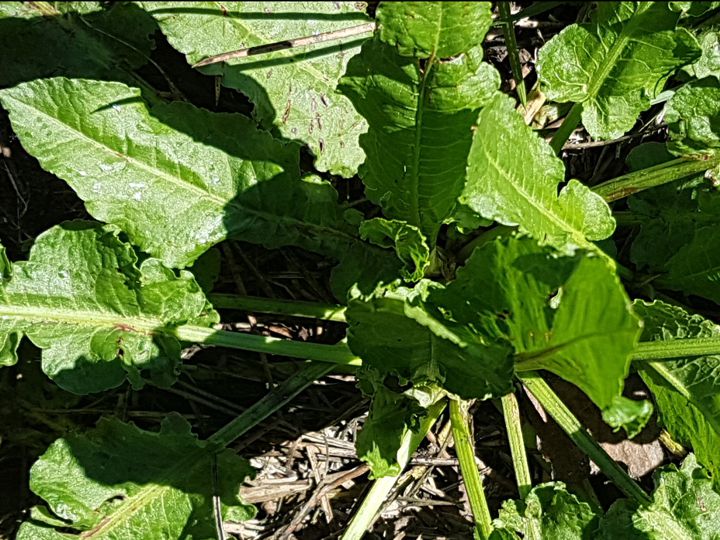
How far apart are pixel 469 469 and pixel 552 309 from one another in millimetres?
781

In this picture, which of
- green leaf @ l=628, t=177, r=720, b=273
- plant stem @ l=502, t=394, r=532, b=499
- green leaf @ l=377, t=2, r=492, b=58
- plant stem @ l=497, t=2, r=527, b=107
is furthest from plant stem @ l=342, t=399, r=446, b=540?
green leaf @ l=377, t=2, r=492, b=58

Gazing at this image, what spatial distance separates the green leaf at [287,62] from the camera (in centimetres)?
203

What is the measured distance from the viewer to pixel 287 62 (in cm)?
211

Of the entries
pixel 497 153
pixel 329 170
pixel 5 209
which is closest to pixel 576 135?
pixel 329 170

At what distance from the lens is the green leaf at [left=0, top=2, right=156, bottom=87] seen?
211 centimetres

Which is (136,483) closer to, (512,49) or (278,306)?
(278,306)

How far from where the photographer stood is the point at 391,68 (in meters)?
1.54

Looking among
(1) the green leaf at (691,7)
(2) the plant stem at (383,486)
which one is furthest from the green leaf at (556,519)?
(1) the green leaf at (691,7)

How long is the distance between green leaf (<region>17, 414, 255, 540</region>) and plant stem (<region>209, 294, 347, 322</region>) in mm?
311

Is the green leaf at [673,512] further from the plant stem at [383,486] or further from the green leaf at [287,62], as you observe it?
the green leaf at [287,62]

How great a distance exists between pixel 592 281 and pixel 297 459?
134 cm

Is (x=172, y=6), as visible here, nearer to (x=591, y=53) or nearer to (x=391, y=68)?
(x=391, y=68)

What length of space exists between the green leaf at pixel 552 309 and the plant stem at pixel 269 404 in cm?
59

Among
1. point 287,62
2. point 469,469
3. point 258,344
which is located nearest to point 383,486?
point 469,469
